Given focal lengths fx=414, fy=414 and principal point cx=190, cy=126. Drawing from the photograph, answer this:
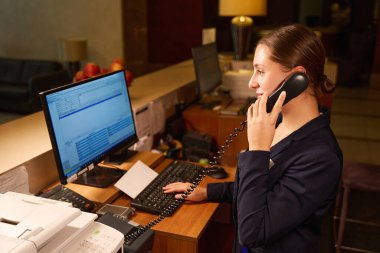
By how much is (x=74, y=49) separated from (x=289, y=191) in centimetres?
572

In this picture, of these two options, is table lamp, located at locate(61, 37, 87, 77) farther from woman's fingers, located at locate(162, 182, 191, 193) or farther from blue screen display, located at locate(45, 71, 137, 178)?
woman's fingers, located at locate(162, 182, 191, 193)

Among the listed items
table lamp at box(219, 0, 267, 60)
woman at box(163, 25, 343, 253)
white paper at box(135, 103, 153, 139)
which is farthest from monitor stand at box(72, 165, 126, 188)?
table lamp at box(219, 0, 267, 60)

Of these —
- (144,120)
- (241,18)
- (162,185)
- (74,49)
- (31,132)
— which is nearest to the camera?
(162,185)

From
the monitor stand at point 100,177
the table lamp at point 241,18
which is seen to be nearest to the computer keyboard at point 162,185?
the monitor stand at point 100,177

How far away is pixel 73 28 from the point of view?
22.4 ft

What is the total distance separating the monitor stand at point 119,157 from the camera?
6.12ft

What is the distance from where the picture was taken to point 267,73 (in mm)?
1167

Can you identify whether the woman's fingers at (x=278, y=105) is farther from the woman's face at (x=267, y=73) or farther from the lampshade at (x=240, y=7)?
the lampshade at (x=240, y=7)

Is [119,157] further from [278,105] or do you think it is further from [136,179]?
[278,105]

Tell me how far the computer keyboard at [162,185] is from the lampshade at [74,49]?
483cm

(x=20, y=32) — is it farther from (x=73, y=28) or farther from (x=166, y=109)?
(x=166, y=109)

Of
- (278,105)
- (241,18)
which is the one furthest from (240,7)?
(278,105)

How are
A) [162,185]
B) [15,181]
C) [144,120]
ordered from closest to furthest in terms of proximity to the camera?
[15,181]
[162,185]
[144,120]

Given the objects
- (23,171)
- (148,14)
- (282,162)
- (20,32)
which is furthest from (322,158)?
(20,32)
